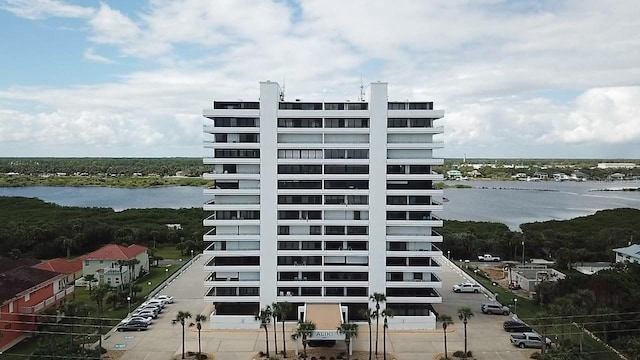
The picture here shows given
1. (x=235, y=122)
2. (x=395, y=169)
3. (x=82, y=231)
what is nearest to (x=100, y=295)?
(x=235, y=122)

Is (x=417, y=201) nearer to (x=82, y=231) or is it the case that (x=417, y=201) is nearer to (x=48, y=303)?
(x=48, y=303)

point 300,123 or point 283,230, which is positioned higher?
point 300,123

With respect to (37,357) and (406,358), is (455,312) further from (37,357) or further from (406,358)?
(37,357)

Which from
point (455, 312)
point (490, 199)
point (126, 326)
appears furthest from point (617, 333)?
point (490, 199)

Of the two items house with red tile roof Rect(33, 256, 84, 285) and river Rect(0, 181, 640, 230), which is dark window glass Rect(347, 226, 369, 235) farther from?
river Rect(0, 181, 640, 230)

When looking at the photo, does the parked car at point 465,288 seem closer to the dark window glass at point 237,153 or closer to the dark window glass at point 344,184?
Result: the dark window glass at point 344,184
